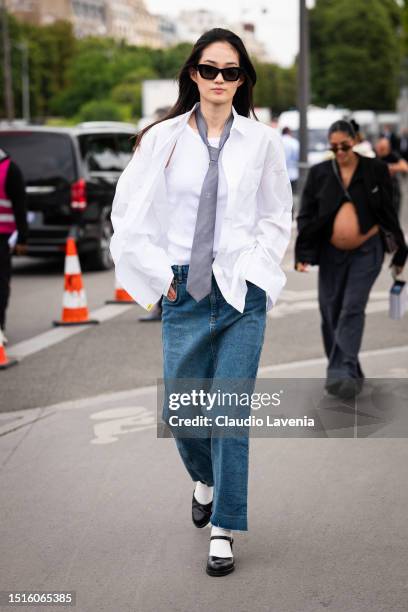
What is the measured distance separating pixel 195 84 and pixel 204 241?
679 mm

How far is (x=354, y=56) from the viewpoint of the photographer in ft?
321

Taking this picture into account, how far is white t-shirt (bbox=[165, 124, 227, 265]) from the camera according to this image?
170 inches

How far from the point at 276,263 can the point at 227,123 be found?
54 cm

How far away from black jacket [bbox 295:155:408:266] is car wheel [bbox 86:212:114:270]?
823 centimetres

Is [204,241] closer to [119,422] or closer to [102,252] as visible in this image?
[119,422]

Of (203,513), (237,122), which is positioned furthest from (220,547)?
(237,122)

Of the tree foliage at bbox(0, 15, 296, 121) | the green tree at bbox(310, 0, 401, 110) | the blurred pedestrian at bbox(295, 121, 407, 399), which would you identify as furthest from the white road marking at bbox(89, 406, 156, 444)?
the tree foliage at bbox(0, 15, 296, 121)

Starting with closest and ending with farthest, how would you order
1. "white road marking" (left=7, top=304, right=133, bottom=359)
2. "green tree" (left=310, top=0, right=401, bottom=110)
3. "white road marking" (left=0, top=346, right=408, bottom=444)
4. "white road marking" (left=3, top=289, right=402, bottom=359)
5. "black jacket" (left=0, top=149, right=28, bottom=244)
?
"white road marking" (left=0, top=346, right=408, bottom=444), "black jacket" (left=0, top=149, right=28, bottom=244), "white road marking" (left=7, top=304, right=133, bottom=359), "white road marking" (left=3, top=289, right=402, bottom=359), "green tree" (left=310, top=0, right=401, bottom=110)

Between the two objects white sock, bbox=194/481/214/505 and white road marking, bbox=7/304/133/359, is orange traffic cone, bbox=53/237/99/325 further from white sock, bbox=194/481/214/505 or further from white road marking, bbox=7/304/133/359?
white sock, bbox=194/481/214/505

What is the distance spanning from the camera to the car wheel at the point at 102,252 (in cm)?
1532

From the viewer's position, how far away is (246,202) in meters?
4.35

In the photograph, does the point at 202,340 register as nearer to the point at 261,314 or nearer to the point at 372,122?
the point at 261,314

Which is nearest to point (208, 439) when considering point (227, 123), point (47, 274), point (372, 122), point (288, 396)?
point (227, 123)

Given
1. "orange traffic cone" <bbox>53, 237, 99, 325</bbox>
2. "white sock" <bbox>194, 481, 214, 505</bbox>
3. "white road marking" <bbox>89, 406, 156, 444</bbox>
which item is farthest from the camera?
"orange traffic cone" <bbox>53, 237, 99, 325</bbox>
